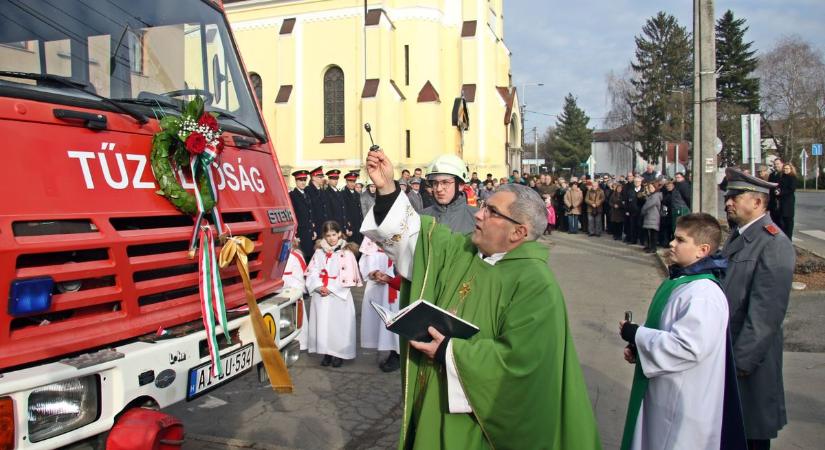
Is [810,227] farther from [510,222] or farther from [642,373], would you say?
[510,222]

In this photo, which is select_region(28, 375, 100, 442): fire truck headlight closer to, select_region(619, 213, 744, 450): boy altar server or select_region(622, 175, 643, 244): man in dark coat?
select_region(619, 213, 744, 450): boy altar server

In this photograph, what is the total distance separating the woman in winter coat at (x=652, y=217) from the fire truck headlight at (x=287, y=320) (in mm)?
12678

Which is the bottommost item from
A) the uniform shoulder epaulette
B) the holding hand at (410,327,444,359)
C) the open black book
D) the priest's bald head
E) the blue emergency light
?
the holding hand at (410,327,444,359)

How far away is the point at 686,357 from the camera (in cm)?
282

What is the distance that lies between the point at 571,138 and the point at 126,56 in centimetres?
7662

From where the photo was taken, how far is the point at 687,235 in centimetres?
313

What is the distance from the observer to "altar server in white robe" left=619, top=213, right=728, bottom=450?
284cm

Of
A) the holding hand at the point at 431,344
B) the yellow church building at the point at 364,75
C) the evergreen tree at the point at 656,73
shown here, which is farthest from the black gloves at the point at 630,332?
the evergreen tree at the point at 656,73

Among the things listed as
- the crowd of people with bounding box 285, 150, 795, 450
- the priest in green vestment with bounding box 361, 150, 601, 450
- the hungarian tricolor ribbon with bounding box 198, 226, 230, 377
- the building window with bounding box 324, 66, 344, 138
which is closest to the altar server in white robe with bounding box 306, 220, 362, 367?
the hungarian tricolor ribbon with bounding box 198, 226, 230, 377

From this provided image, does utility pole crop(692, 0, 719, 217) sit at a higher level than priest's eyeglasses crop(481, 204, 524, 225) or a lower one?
higher

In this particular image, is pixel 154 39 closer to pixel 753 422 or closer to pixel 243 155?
pixel 243 155

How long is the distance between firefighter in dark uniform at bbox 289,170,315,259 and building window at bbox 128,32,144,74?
7416mm

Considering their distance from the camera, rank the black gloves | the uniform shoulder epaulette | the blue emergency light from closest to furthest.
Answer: the blue emergency light < the black gloves < the uniform shoulder epaulette

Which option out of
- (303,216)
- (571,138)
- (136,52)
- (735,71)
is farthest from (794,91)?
(136,52)
